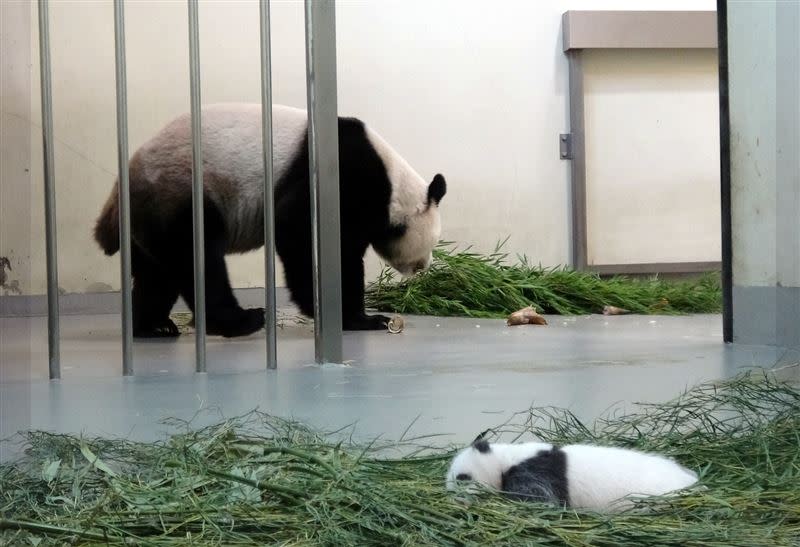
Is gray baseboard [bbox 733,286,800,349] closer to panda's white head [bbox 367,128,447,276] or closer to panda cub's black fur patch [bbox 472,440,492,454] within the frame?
panda's white head [bbox 367,128,447,276]

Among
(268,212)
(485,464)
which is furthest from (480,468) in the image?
(268,212)

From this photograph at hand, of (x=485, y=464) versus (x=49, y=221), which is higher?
(x=49, y=221)

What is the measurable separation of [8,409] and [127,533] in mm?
820

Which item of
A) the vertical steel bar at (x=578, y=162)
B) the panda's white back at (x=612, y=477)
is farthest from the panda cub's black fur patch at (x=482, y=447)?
the vertical steel bar at (x=578, y=162)

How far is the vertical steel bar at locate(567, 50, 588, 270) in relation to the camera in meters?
7.42

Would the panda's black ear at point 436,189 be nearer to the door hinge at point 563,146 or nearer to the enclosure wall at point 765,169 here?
the enclosure wall at point 765,169

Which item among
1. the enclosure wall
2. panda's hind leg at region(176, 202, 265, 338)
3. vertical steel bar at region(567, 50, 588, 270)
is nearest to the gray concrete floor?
panda's hind leg at region(176, 202, 265, 338)

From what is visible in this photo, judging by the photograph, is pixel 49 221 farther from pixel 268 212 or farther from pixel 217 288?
pixel 217 288

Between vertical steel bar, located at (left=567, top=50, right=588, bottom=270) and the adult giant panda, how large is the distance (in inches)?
90.3

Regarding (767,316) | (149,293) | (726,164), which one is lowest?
(767,316)

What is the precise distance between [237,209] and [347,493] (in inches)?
130

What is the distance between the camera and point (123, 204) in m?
3.48

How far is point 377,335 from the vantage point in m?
4.80

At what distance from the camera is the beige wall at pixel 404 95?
6656mm
